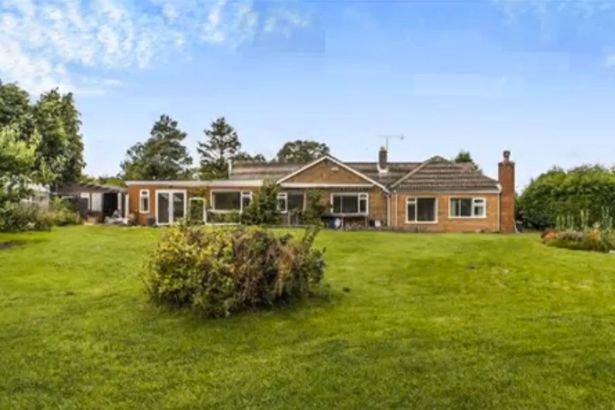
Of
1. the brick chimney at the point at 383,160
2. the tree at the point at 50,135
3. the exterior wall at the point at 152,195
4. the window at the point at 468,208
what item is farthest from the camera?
the brick chimney at the point at 383,160

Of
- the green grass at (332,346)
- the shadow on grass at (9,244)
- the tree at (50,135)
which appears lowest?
the green grass at (332,346)

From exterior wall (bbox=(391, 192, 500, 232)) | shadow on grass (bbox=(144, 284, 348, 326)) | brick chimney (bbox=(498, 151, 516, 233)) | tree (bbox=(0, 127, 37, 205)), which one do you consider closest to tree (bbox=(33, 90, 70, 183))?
tree (bbox=(0, 127, 37, 205))

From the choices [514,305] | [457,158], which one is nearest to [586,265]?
[514,305]

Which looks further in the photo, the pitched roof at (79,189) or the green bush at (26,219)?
the pitched roof at (79,189)

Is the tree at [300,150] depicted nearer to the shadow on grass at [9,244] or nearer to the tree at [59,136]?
the tree at [59,136]

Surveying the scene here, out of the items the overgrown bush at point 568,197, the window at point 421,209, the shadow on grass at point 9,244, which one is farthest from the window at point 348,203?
the shadow on grass at point 9,244

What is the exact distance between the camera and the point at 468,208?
33.5 meters

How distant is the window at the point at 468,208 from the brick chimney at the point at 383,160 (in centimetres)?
591

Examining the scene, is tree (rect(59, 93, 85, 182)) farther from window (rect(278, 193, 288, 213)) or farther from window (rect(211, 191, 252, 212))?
window (rect(278, 193, 288, 213))

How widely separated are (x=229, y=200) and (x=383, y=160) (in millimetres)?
10772

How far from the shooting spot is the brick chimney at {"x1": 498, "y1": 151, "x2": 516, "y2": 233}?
33406 mm

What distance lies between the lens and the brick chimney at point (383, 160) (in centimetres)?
3781

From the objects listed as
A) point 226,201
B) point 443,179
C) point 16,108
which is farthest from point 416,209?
point 16,108

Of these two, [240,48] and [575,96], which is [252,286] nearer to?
[240,48]
